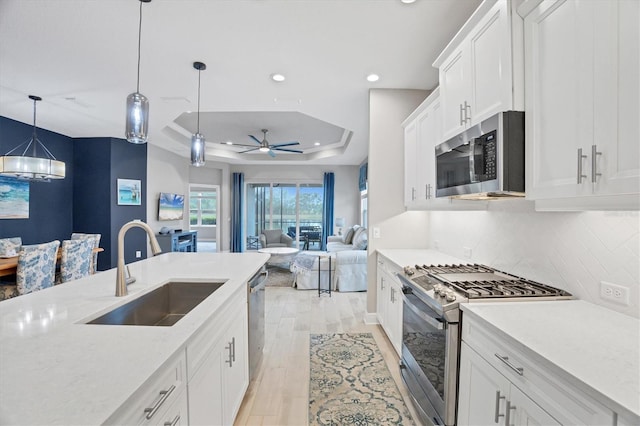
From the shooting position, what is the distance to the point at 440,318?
5.12 feet

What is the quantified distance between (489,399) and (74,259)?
15.1 ft

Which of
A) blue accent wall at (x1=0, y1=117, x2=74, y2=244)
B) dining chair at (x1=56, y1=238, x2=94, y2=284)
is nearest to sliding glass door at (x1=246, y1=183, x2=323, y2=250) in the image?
blue accent wall at (x1=0, y1=117, x2=74, y2=244)

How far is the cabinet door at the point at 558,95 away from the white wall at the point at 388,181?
1954 mm

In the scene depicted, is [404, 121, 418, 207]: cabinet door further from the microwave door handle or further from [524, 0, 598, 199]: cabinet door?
[524, 0, 598, 199]: cabinet door

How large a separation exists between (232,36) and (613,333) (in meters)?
3.02

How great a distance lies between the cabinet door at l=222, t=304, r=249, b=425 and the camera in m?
1.56

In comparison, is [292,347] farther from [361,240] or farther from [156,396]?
[361,240]

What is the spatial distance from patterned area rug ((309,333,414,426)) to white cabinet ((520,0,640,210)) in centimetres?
166

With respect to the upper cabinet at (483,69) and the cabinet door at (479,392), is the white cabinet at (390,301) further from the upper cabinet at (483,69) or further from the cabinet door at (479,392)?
the upper cabinet at (483,69)

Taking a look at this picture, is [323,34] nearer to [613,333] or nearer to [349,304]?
[613,333]

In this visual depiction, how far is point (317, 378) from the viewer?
2.38 m

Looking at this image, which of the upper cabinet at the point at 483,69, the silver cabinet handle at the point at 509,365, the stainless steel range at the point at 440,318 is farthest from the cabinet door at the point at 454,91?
the silver cabinet handle at the point at 509,365

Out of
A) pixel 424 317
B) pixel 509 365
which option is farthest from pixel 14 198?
pixel 509 365

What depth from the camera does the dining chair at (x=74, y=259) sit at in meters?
3.62
